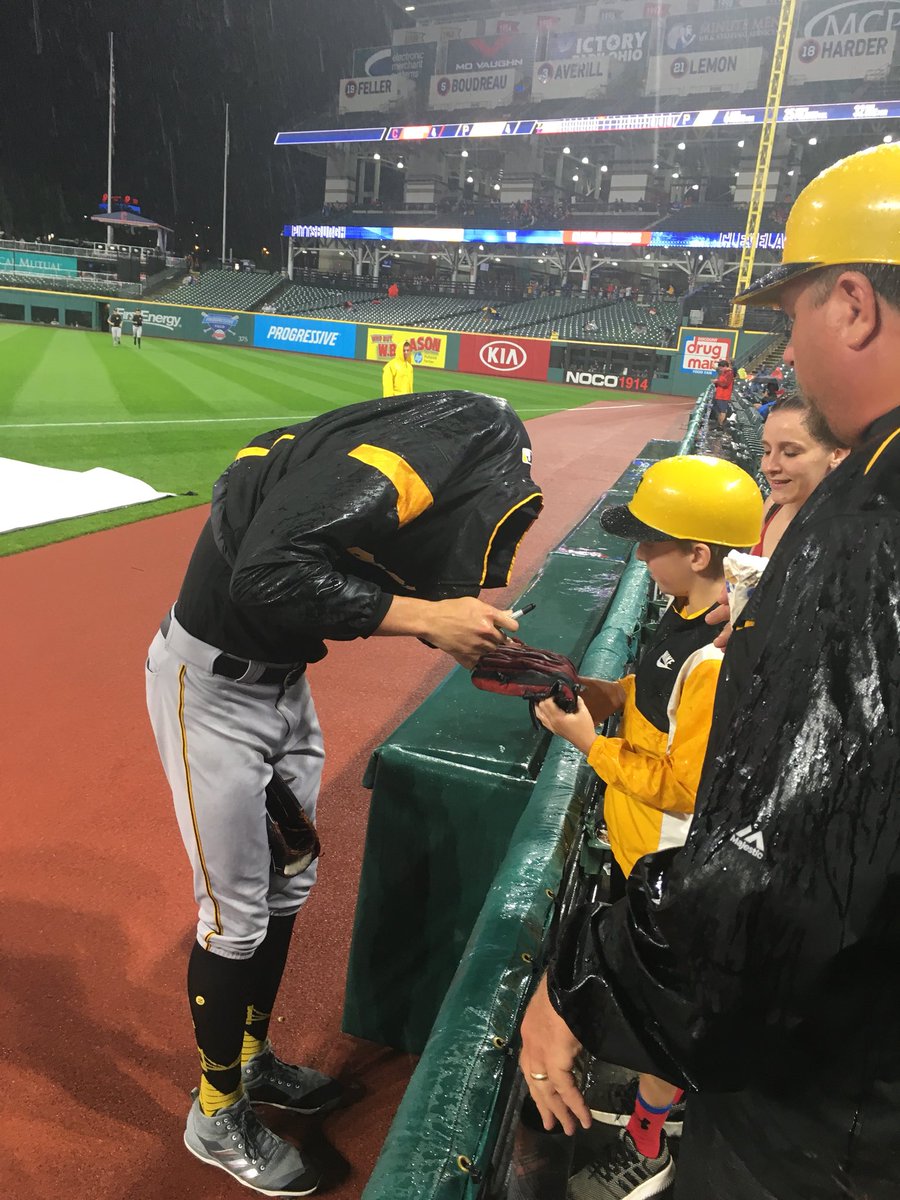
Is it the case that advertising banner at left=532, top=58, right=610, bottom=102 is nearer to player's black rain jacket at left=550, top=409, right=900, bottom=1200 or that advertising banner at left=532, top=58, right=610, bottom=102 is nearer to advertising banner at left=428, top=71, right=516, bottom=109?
advertising banner at left=428, top=71, right=516, bottom=109

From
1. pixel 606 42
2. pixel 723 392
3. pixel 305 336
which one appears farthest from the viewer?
pixel 606 42

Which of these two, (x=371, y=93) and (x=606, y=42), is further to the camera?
(x=371, y=93)

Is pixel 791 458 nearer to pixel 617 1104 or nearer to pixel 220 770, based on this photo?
pixel 617 1104

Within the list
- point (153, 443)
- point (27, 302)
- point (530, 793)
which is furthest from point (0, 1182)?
point (27, 302)

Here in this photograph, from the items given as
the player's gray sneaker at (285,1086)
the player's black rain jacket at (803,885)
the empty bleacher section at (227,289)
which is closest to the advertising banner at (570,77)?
the empty bleacher section at (227,289)

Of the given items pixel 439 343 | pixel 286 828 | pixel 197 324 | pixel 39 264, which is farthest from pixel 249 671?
pixel 39 264

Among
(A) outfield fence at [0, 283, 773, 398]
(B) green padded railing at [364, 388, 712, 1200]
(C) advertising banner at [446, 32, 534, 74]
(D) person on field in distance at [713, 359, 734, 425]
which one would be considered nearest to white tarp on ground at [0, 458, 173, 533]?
(B) green padded railing at [364, 388, 712, 1200]

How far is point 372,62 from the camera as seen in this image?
54594 mm

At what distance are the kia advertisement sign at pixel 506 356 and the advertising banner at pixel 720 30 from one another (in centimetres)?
2399

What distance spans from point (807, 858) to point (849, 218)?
74 cm

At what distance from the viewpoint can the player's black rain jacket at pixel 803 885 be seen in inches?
29.1

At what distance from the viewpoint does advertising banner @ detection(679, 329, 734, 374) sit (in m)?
30.3

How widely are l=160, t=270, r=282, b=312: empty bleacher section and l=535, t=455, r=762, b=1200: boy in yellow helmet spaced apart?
4492 centimetres

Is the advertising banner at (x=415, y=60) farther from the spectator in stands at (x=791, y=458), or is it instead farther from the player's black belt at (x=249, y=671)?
the player's black belt at (x=249, y=671)
